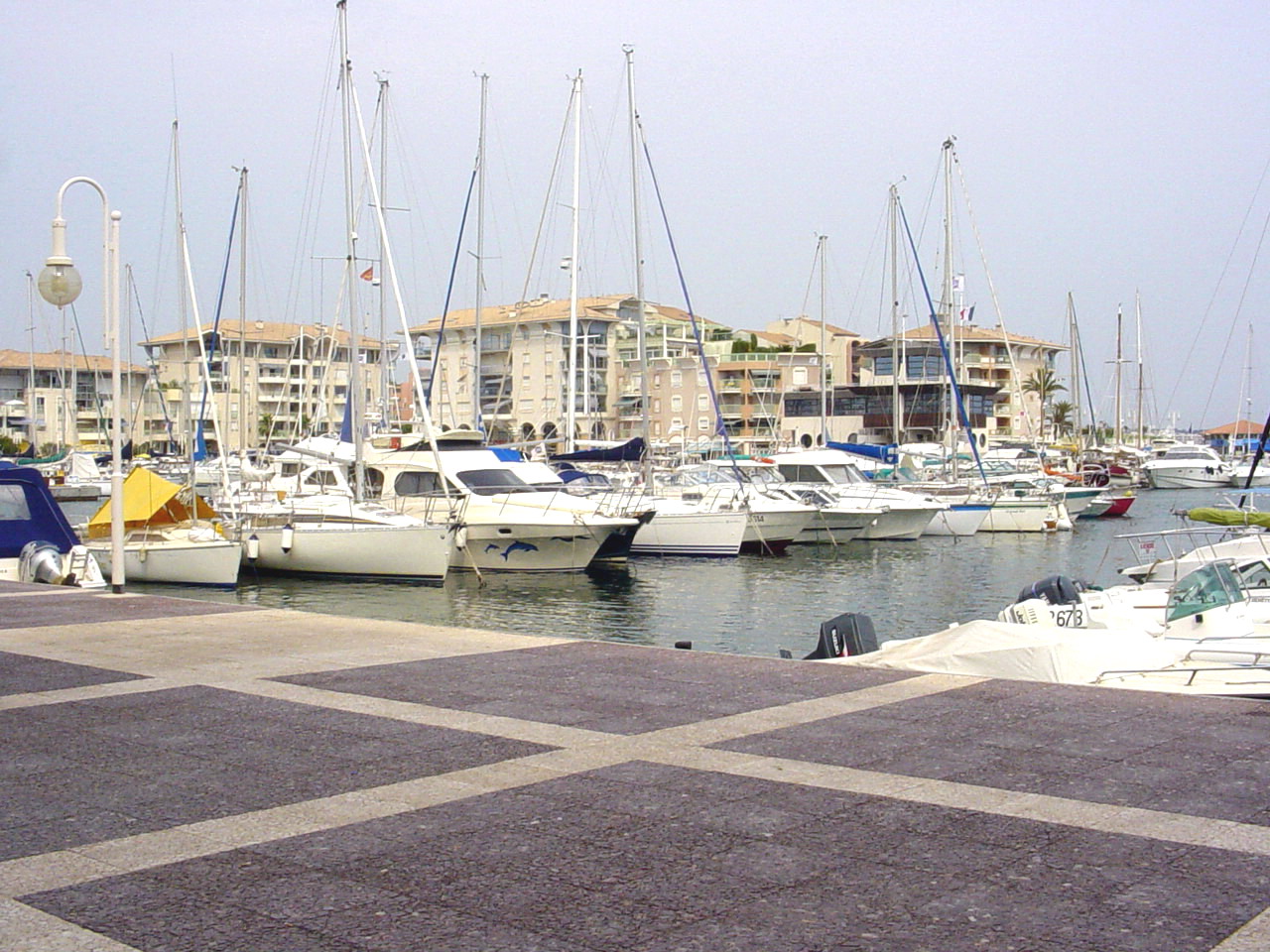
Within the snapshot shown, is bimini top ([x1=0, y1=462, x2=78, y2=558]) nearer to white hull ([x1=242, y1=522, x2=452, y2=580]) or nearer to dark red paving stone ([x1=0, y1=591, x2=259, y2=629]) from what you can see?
dark red paving stone ([x1=0, y1=591, x2=259, y2=629])

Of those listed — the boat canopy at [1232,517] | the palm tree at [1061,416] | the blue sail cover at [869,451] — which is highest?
the palm tree at [1061,416]

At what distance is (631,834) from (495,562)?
84.2 ft

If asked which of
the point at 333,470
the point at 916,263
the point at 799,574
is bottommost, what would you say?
the point at 799,574

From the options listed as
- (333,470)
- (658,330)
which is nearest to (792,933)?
(333,470)

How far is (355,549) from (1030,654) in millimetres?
20226

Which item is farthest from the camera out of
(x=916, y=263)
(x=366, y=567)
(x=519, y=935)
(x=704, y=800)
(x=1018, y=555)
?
(x=916, y=263)

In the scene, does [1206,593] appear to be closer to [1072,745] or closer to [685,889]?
[1072,745]

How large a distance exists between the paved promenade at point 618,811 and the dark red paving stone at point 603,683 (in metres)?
0.05

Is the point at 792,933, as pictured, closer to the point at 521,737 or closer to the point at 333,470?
the point at 521,737

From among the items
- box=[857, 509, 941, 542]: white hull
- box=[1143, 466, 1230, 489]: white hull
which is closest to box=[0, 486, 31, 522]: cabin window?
box=[857, 509, 941, 542]: white hull

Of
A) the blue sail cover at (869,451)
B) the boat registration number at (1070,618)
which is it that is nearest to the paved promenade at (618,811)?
the boat registration number at (1070,618)

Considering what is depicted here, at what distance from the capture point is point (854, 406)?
338ft

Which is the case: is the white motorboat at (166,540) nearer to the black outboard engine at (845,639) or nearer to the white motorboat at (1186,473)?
the black outboard engine at (845,639)

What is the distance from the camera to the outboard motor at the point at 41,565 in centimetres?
1982
